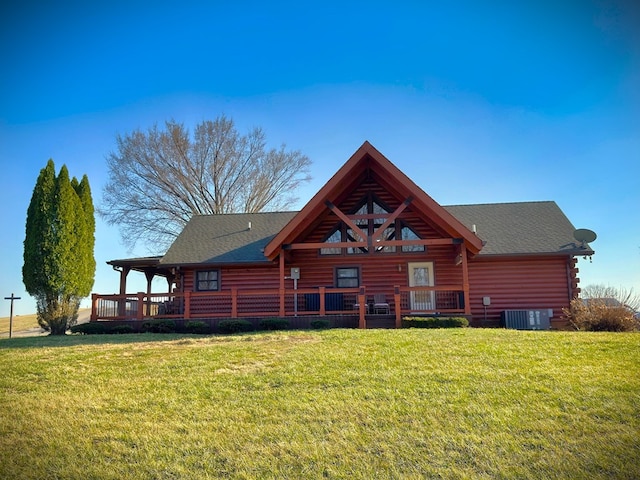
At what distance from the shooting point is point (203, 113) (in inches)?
1246

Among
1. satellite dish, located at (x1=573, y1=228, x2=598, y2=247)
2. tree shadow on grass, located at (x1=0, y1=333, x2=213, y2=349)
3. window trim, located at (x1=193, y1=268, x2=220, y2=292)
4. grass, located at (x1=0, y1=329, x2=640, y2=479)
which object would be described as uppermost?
satellite dish, located at (x1=573, y1=228, x2=598, y2=247)

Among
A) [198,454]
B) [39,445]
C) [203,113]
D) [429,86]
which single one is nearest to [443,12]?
[429,86]

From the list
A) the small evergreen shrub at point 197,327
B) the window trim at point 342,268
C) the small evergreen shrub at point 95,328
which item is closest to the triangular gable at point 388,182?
the window trim at point 342,268

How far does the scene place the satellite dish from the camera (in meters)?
18.2

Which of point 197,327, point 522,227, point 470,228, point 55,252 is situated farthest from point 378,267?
point 55,252

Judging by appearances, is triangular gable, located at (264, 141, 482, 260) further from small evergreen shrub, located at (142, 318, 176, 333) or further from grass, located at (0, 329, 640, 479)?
grass, located at (0, 329, 640, 479)

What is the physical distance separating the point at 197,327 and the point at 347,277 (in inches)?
249

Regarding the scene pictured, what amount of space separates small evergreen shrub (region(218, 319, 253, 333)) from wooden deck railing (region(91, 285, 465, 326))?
711 mm

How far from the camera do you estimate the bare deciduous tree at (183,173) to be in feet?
100

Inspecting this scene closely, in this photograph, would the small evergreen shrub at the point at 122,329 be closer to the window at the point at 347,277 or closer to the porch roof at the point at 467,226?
the porch roof at the point at 467,226

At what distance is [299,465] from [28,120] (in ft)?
39.3

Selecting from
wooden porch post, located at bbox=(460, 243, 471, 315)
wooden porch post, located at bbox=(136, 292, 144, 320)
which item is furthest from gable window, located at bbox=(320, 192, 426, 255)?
wooden porch post, located at bbox=(136, 292, 144, 320)

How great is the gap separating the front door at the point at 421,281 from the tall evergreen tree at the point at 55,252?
13257 mm

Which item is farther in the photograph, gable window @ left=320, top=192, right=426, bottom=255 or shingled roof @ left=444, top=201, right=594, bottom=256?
gable window @ left=320, top=192, right=426, bottom=255
